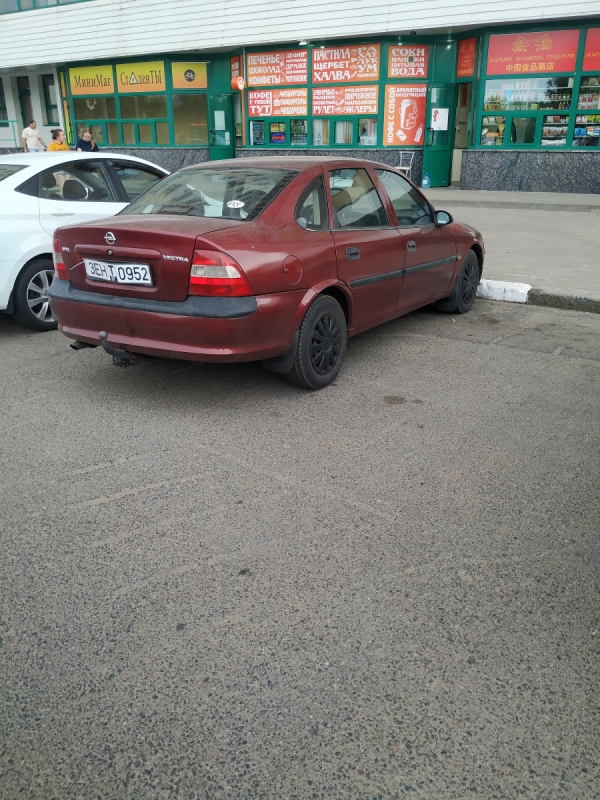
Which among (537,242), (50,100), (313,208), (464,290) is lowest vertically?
(537,242)

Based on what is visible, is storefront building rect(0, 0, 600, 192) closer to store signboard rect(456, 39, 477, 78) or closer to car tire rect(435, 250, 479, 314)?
store signboard rect(456, 39, 477, 78)

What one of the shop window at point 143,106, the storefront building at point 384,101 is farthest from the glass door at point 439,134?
the shop window at point 143,106

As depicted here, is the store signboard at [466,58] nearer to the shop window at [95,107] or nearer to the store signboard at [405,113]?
the store signboard at [405,113]

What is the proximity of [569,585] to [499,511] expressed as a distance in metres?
0.62

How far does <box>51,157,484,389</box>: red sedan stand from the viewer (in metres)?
4.37

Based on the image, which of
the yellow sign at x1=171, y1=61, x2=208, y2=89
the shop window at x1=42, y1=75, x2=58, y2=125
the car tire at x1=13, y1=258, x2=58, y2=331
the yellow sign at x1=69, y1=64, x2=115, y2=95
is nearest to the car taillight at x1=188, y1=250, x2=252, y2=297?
the car tire at x1=13, y1=258, x2=58, y2=331

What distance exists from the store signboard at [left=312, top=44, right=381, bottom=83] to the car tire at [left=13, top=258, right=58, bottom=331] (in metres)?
14.7

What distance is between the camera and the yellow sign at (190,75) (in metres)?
21.9

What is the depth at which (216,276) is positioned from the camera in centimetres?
433

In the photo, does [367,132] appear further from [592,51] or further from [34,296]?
[34,296]

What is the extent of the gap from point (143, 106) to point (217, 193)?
20.0 metres

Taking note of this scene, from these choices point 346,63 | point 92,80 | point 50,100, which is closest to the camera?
point 346,63

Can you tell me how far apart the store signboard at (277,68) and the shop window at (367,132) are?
208cm

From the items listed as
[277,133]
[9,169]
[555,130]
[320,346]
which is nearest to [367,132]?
[277,133]
